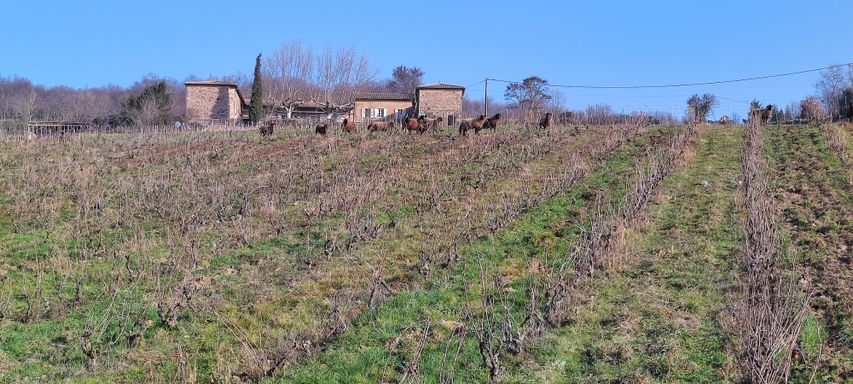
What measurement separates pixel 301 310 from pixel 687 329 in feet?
14.4

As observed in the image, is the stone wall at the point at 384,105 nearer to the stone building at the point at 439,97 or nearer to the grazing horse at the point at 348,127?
the stone building at the point at 439,97

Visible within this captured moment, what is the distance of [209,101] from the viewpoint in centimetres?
5153

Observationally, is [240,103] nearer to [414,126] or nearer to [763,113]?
[414,126]

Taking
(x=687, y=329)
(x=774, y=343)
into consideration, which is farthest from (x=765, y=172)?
(x=774, y=343)

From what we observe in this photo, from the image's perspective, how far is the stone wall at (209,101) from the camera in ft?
169

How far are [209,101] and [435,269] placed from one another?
45829mm

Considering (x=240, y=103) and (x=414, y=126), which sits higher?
(x=240, y=103)

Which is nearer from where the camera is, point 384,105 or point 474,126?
point 474,126

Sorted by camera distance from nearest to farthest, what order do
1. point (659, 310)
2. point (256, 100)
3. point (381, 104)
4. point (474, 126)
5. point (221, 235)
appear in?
1. point (659, 310)
2. point (221, 235)
3. point (474, 126)
4. point (256, 100)
5. point (381, 104)

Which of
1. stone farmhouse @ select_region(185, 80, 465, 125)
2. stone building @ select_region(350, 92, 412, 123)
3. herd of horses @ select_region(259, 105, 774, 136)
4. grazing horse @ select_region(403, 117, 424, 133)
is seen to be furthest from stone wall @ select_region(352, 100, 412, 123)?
grazing horse @ select_region(403, 117, 424, 133)

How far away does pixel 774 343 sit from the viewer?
203 inches

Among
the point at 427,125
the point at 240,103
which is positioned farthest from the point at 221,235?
the point at 240,103

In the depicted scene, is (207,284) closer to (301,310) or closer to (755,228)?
(301,310)

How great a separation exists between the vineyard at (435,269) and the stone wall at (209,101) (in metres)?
32.8
